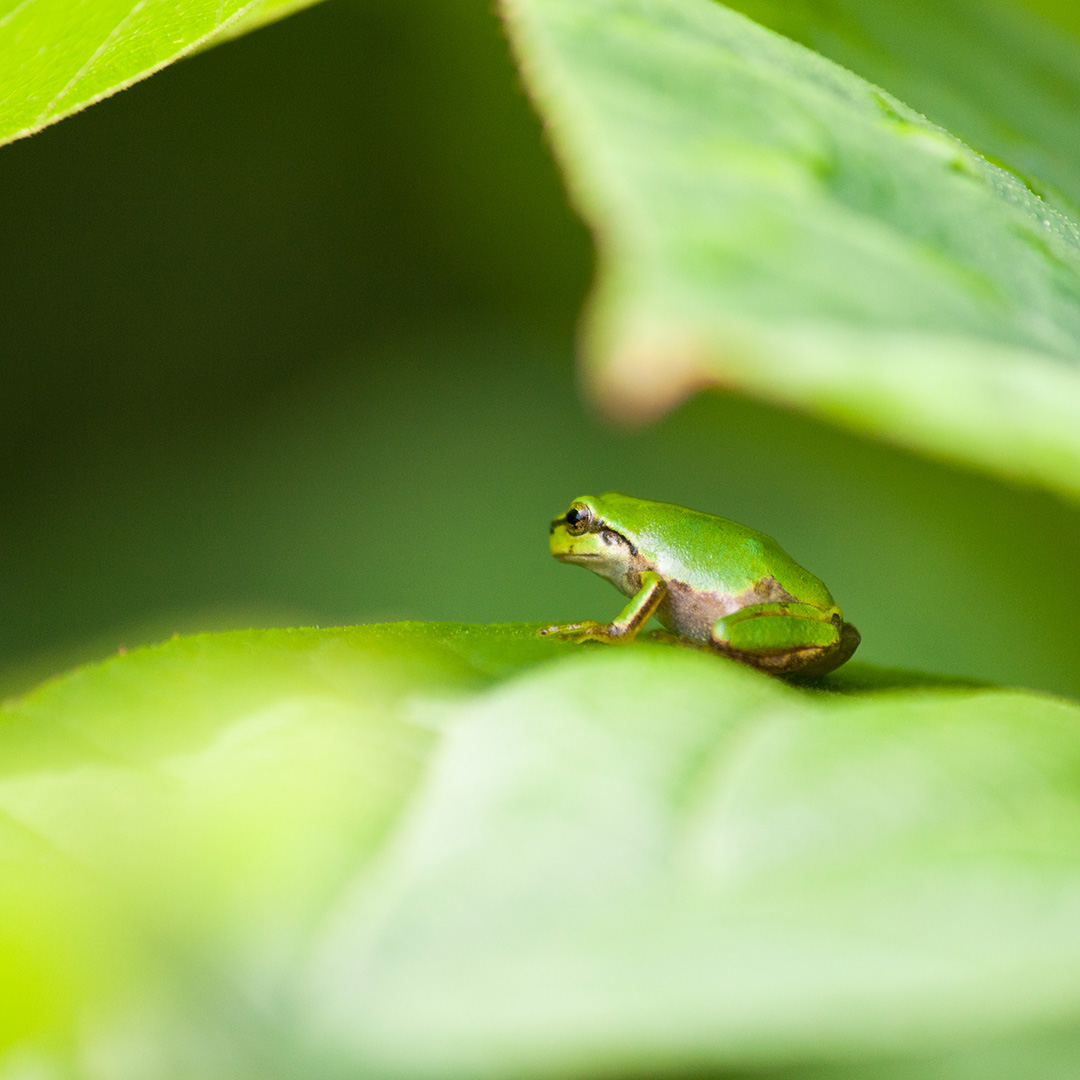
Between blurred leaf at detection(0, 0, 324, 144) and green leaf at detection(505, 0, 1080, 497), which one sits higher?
blurred leaf at detection(0, 0, 324, 144)

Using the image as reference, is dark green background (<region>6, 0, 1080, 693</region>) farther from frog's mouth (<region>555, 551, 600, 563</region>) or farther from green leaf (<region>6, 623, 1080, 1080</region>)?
green leaf (<region>6, 623, 1080, 1080</region>)

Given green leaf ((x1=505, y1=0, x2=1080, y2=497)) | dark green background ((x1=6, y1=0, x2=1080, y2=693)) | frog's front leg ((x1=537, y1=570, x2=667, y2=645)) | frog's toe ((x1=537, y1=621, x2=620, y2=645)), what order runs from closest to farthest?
green leaf ((x1=505, y1=0, x2=1080, y2=497)) < frog's toe ((x1=537, y1=621, x2=620, y2=645)) < frog's front leg ((x1=537, y1=570, x2=667, y2=645)) < dark green background ((x1=6, y1=0, x2=1080, y2=693))

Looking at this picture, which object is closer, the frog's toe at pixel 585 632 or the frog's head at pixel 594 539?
the frog's toe at pixel 585 632

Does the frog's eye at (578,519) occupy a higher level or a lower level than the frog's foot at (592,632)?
higher

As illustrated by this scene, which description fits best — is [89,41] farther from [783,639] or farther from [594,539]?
[594,539]

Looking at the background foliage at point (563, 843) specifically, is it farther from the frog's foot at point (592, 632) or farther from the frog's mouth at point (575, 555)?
the frog's mouth at point (575, 555)

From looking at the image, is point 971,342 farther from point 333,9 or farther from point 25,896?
point 333,9

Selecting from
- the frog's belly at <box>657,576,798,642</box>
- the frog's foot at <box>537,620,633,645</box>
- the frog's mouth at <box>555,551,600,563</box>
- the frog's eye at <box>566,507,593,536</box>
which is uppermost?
the frog's eye at <box>566,507,593,536</box>

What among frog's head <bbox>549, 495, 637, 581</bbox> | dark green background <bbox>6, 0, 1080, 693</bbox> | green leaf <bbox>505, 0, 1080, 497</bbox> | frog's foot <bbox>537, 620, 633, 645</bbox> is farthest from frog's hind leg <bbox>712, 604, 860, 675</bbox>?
dark green background <bbox>6, 0, 1080, 693</bbox>

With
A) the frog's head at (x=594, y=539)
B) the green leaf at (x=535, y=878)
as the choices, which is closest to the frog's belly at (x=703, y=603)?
the frog's head at (x=594, y=539)
